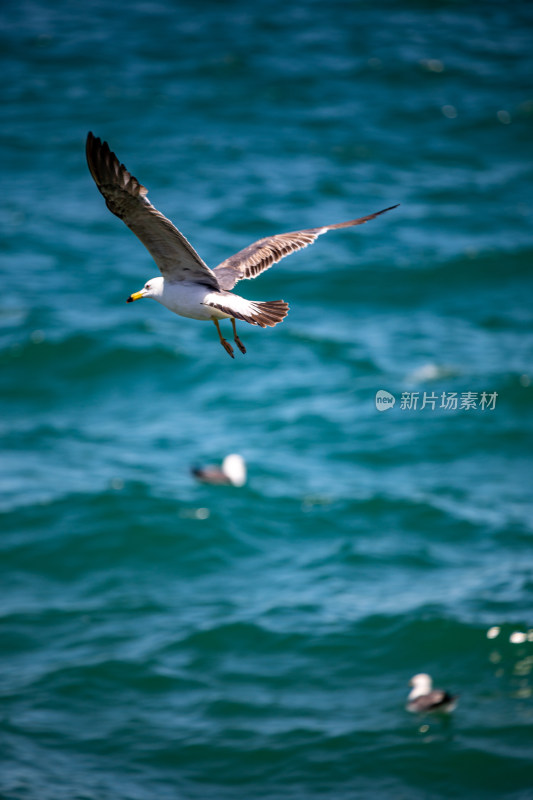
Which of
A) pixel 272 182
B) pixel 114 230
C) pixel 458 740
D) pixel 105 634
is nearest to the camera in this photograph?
pixel 458 740

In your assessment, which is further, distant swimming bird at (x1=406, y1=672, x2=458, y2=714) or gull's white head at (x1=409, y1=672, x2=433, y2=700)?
gull's white head at (x1=409, y1=672, x2=433, y2=700)

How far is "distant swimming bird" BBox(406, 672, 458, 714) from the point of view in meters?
13.7

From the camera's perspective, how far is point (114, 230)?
30.2 meters

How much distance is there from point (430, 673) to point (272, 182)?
21189mm

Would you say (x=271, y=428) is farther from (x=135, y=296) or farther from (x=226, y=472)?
(x=135, y=296)

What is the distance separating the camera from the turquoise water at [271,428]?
46.5ft

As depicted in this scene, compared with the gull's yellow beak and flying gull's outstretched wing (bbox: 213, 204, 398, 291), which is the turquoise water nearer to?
flying gull's outstretched wing (bbox: 213, 204, 398, 291)

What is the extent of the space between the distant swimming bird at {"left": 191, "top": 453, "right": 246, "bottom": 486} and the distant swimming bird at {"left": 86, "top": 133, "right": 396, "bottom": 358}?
1180 cm

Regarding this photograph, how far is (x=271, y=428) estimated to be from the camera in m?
22.6

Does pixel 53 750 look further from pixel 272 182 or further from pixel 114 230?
pixel 272 182

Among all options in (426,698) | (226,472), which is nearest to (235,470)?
(226,472)

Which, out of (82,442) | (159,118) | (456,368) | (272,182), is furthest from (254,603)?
(159,118)
